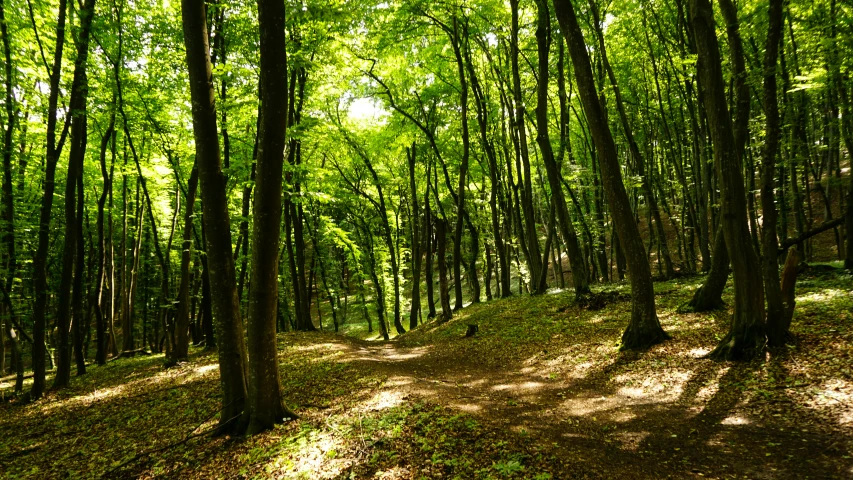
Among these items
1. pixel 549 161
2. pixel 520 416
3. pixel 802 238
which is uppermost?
pixel 549 161

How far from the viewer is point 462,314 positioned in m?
18.5

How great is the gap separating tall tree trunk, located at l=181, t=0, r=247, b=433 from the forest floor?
768mm

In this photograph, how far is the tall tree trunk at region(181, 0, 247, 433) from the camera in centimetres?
581

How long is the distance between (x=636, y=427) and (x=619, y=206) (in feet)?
15.7

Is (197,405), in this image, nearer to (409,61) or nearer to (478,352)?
(478,352)

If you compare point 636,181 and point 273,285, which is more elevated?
point 636,181

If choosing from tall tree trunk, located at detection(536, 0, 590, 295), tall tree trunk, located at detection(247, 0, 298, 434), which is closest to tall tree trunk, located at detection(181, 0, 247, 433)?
tall tree trunk, located at detection(247, 0, 298, 434)

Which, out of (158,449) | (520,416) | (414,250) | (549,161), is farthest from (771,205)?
(414,250)

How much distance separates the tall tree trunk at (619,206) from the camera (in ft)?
28.0

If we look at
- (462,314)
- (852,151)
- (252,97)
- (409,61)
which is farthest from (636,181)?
(252,97)

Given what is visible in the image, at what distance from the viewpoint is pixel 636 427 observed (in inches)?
214

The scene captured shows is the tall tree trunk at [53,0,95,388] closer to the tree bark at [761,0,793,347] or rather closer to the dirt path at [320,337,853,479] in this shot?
the dirt path at [320,337,853,479]

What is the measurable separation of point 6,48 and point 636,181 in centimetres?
1844

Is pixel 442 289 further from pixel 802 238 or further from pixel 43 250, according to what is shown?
pixel 43 250
